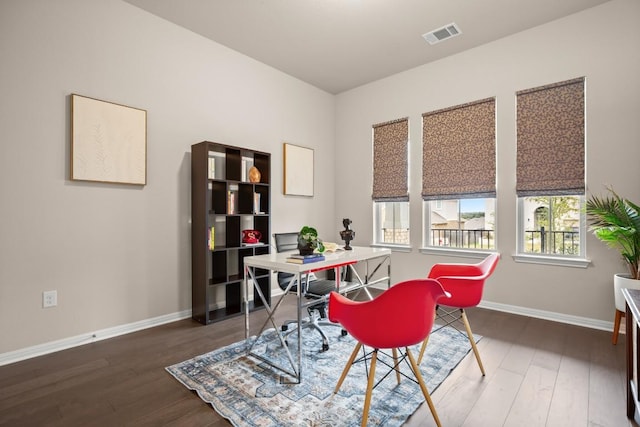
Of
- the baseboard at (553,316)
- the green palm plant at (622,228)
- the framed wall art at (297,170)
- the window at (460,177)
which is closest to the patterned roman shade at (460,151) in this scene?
the window at (460,177)

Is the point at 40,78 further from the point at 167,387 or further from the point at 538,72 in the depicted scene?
the point at 538,72

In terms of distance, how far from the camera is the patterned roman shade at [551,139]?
324cm

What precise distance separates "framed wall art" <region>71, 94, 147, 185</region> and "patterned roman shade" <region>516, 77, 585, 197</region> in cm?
411

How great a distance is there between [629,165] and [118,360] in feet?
16.0

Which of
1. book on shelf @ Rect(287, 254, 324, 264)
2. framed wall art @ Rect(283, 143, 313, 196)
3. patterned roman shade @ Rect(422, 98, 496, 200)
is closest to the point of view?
book on shelf @ Rect(287, 254, 324, 264)

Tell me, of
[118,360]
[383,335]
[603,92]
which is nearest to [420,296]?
[383,335]

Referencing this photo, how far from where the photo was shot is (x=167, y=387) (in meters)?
2.09

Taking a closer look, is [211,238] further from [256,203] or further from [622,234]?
[622,234]

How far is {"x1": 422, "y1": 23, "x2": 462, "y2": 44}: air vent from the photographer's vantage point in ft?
11.5

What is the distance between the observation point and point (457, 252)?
4.04 metres

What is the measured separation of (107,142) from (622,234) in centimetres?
463

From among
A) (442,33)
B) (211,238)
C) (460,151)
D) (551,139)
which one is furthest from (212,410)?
(442,33)

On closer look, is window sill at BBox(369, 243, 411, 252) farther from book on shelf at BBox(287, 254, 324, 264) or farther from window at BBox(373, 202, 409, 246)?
book on shelf at BBox(287, 254, 324, 264)

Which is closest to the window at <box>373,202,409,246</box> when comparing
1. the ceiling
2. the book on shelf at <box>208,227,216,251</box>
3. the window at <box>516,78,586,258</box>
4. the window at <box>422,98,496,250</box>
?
the window at <box>422,98,496,250</box>
